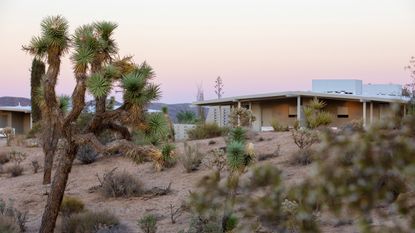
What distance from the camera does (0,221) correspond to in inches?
429

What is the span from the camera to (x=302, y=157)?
1675 cm

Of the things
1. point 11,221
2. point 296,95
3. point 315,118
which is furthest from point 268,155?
point 296,95

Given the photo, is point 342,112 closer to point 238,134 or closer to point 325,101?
point 325,101

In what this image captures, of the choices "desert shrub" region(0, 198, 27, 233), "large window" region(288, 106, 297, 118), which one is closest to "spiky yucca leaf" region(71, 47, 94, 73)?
"desert shrub" region(0, 198, 27, 233)

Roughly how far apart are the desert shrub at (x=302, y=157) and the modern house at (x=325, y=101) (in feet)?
44.4

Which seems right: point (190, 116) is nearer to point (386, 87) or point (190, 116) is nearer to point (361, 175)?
point (386, 87)

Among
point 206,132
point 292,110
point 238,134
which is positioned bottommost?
point 206,132

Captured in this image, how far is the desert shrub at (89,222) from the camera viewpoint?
1148cm

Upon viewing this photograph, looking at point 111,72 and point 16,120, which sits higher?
point 111,72

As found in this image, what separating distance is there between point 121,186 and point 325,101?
19.6 m

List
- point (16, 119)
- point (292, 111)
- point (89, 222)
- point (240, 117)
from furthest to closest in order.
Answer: point (16, 119)
point (292, 111)
point (240, 117)
point (89, 222)

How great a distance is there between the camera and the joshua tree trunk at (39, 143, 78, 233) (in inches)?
420

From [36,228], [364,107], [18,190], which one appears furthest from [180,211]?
[364,107]

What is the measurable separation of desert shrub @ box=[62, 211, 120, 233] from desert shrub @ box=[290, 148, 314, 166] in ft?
19.9
